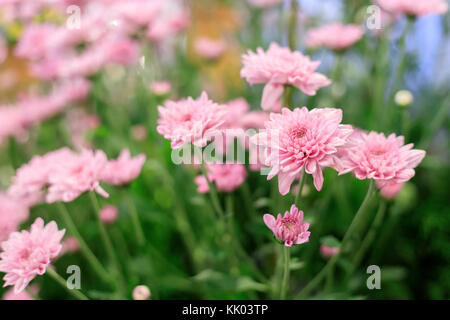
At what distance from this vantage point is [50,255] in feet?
1.35

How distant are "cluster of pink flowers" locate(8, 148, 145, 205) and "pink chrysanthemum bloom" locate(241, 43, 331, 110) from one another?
0.17 metres

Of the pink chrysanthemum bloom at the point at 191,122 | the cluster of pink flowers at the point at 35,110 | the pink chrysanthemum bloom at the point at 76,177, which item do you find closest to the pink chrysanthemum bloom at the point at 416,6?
the pink chrysanthemum bloom at the point at 191,122

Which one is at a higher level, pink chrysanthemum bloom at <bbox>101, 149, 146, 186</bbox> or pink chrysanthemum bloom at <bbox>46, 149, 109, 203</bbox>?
pink chrysanthemum bloom at <bbox>101, 149, 146, 186</bbox>

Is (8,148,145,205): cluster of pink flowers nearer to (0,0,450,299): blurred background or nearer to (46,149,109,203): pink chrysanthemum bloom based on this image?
(46,149,109,203): pink chrysanthemum bloom

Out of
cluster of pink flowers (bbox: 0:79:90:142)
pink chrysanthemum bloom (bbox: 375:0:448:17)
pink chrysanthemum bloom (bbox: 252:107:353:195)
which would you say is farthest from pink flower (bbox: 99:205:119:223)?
pink chrysanthemum bloom (bbox: 375:0:448:17)

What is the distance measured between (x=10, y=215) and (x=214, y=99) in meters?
0.41

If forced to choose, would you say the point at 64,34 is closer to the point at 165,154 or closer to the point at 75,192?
the point at 165,154

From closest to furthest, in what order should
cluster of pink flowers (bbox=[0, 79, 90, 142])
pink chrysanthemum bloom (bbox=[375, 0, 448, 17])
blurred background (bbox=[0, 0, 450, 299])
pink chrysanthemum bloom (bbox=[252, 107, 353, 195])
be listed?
pink chrysanthemum bloom (bbox=[252, 107, 353, 195]) < pink chrysanthemum bloom (bbox=[375, 0, 448, 17]) < blurred background (bbox=[0, 0, 450, 299]) < cluster of pink flowers (bbox=[0, 79, 90, 142])

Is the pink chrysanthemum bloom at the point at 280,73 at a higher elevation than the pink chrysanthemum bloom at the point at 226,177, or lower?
higher

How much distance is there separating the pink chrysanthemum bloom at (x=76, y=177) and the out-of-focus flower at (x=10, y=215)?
0.13m

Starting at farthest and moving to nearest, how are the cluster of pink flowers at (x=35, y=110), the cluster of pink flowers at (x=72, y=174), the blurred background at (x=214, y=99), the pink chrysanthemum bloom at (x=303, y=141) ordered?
the cluster of pink flowers at (x=35, y=110), the blurred background at (x=214, y=99), the cluster of pink flowers at (x=72, y=174), the pink chrysanthemum bloom at (x=303, y=141)

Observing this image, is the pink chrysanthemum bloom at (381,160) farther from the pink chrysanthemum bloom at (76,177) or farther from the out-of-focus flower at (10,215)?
the out-of-focus flower at (10,215)

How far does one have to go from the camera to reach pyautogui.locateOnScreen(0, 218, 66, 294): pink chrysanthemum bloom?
402mm

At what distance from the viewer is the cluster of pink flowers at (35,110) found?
2.64 ft
